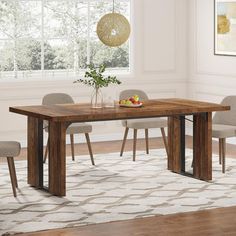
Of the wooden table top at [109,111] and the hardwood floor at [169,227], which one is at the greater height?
the wooden table top at [109,111]

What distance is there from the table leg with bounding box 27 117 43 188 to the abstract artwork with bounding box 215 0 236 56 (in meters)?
3.09

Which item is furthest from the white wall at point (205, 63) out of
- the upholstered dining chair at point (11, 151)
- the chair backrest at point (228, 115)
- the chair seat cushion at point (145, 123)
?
the upholstered dining chair at point (11, 151)

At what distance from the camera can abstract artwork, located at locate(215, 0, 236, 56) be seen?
860cm

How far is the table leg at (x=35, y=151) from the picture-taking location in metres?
6.46

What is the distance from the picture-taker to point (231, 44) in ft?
28.5

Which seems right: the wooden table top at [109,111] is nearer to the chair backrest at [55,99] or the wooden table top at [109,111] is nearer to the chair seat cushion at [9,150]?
the chair seat cushion at [9,150]

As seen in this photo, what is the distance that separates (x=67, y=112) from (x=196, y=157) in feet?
4.43

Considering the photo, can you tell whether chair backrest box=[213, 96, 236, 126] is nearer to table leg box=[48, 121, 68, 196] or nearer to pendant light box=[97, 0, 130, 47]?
pendant light box=[97, 0, 130, 47]

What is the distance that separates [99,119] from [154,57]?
3322mm

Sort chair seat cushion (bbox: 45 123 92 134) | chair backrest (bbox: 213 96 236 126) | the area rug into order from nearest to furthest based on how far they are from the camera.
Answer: the area rug
chair seat cushion (bbox: 45 123 92 134)
chair backrest (bbox: 213 96 236 126)

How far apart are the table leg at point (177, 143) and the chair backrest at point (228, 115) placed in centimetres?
63

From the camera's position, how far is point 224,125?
289 inches

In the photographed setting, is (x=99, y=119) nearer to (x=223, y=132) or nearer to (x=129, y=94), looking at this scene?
(x=223, y=132)

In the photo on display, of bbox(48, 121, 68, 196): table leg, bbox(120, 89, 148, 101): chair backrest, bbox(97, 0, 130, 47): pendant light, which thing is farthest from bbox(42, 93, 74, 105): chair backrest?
bbox(48, 121, 68, 196): table leg
